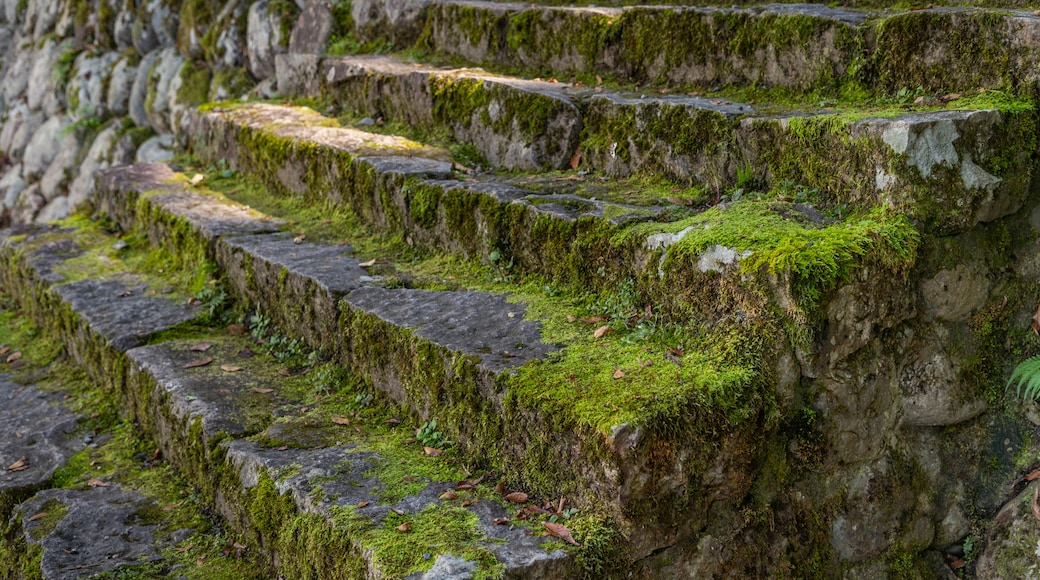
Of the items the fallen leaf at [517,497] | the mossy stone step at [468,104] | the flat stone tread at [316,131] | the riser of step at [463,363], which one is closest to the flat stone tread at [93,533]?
the riser of step at [463,363]

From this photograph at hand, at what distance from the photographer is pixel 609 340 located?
3.04 m

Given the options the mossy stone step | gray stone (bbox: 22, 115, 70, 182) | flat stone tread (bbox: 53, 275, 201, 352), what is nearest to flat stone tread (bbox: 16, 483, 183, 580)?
flat stone tread (bbox: 53, 275, 201, 352)

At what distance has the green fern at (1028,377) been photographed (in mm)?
2758

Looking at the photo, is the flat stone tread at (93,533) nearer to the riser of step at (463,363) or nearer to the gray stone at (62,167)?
the riser of step at (463,363)

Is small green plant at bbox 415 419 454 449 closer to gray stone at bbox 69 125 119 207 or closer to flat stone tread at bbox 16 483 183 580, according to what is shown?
flat stone tread at bbox 16 483 183 580

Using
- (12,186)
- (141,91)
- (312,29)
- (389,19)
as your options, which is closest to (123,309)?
(389,19)

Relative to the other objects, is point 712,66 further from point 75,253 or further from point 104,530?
point 75,253

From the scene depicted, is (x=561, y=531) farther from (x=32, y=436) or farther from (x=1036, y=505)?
(x=32, y=436)

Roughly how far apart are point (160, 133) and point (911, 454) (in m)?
7.81

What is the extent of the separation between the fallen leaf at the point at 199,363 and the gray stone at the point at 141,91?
5786mm

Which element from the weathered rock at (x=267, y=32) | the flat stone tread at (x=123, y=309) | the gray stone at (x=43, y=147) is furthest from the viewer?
the gray stone at (x=43, y=147)

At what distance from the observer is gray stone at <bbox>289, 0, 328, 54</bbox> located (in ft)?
21.9

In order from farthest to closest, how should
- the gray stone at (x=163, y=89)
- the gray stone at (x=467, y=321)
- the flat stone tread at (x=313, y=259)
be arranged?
1. the gray stone at (x=163, y=89)
2. the flat stone tread at (x=313, y=259)
3. the gray stone at (x=467, y=321)

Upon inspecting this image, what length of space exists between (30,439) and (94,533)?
102 cm
